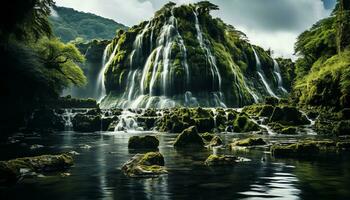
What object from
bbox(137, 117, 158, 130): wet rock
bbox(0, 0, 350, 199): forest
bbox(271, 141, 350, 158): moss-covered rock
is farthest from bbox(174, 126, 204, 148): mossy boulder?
bbox(137, 117, 158, 130): wet rock

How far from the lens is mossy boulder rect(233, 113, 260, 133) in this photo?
153 ft

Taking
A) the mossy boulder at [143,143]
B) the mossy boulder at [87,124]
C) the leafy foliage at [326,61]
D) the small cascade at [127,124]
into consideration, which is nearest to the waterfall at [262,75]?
the leafy foliage at [326,61]

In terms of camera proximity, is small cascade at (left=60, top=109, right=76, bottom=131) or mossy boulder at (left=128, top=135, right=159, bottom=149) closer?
mossy boulder at (left=128, top=135, right=159, bottom=149)

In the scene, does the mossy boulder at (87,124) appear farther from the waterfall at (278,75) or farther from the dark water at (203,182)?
the waterfall at (278,75)

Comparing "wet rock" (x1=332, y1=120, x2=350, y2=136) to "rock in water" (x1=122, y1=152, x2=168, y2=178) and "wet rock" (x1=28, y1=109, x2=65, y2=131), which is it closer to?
"rock in water" (x1=122, y1=152, x2=168, y2=178)

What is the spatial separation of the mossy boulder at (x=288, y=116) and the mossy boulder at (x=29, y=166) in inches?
1312

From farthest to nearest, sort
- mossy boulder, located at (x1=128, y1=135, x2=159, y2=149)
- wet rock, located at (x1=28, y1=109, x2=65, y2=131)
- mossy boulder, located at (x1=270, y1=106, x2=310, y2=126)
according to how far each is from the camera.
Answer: wet rock, located at (x1=28, y1=109, x2=65, y2=131) < mossy boulder, located at (x1=270, y1=106, x2=310, y2=126) < mossy boulder, located at (x1=128, y1=135, x2=159, y2=149)

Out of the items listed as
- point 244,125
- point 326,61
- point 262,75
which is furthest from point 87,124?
point 262,75

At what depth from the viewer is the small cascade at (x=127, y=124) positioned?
54.7 meters

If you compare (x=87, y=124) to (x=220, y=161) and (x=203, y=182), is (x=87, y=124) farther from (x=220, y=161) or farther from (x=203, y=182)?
(x=203, y=182)

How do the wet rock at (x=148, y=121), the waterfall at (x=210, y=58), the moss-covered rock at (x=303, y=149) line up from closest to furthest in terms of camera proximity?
the moss-covered rock at (x=303, y=149), the wet rock at (x=148, y=121), the waterfall at (x=210, y=58)

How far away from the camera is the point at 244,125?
157 ft

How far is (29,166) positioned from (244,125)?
1327 inches

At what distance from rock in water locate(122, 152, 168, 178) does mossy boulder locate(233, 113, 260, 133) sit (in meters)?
29.2
